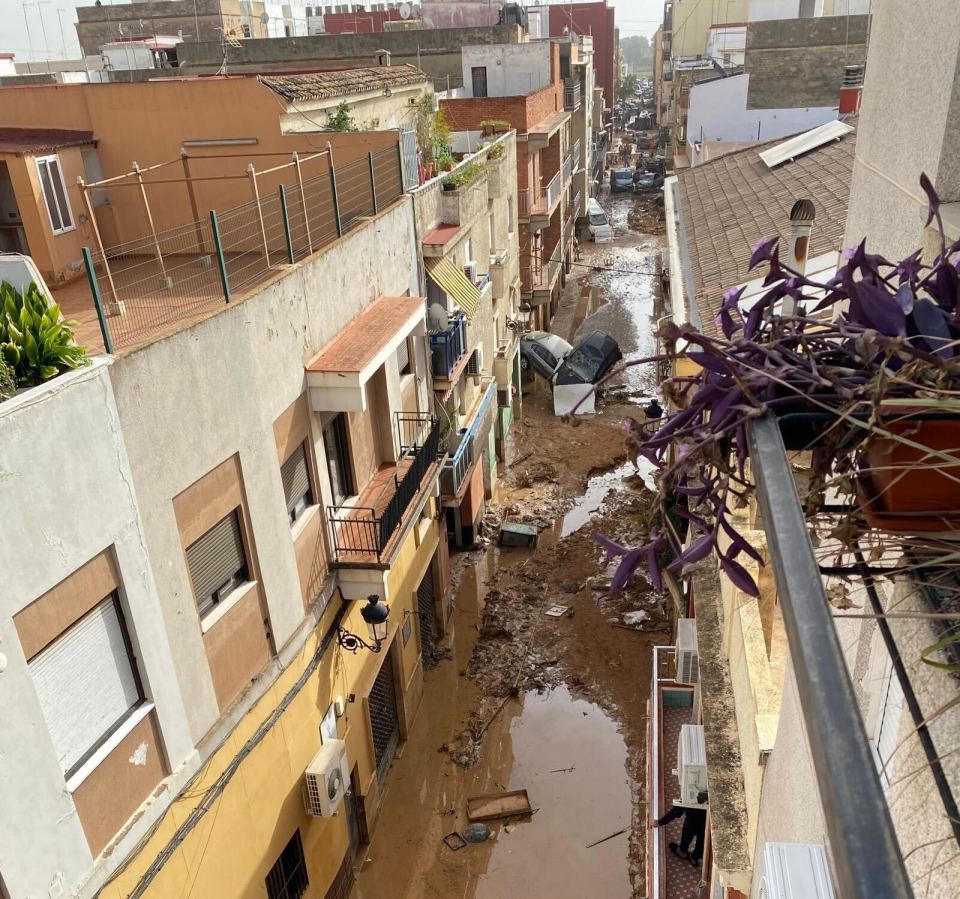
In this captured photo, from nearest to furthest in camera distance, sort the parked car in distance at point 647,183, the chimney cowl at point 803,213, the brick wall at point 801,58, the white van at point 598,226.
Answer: the chimney cowl at point 803,213, the brick wall at point 801,58, the white van at point 598,226, the parked car in distance at point 647,183

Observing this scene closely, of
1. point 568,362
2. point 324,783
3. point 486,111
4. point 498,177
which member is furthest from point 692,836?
point 486,111

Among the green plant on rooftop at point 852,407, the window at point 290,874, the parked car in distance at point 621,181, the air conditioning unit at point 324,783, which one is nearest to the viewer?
the green plant on rooftop at point 852,407

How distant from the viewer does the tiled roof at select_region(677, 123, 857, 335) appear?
11.1 m

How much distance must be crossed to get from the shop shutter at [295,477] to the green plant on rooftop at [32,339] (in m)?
3.59

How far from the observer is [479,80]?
33.4 metres

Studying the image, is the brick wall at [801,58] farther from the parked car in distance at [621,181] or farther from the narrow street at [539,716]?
the parked car in distance at [621,181]

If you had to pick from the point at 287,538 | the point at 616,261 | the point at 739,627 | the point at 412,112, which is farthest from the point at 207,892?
the point at 616,261

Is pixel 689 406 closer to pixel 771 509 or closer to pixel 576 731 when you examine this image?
pixel 771 509

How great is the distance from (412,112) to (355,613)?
509 inches

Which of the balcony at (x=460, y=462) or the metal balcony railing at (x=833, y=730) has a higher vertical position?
the metal balcony railing at (x=833, y=730)

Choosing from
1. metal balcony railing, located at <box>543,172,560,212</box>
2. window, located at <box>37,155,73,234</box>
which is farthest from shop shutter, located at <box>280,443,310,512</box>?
metal balcony railing, located at <box>543,172,560,212</box>

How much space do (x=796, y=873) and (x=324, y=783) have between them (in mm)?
7914

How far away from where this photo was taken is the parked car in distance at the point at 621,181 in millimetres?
63844

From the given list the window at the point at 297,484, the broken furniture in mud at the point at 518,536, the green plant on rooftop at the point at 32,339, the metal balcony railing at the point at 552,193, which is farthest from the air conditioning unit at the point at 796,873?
the metal balcony railing at the point at 552,193
